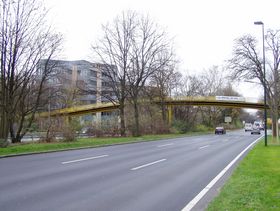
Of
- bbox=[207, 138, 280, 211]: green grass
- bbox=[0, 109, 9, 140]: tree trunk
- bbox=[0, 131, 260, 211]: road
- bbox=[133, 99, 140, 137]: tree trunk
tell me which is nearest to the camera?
bbox=[207, 138, 280, 211]: green grass

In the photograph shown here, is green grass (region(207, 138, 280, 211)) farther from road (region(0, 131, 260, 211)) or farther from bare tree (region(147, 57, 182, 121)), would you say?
bare tree (region(147, 57, 182, 121))

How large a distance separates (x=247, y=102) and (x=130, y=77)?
3566 cm

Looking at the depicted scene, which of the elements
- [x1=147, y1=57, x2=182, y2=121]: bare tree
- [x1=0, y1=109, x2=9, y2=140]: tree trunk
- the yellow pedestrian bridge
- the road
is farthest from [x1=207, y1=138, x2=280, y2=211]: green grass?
the yellow pedestrian bridge

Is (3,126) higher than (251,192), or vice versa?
(3,126)

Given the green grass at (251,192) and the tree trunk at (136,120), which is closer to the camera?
the green grass at (251,192)

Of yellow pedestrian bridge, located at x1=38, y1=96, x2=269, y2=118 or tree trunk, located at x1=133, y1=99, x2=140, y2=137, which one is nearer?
tree trunk, located at x1=133, y1=99, x2=140, y2=137

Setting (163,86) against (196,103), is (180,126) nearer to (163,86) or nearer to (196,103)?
(163,86)

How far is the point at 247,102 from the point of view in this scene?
240ft

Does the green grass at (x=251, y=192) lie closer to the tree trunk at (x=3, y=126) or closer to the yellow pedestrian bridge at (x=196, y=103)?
the tree trunk at (x=3, y=126)

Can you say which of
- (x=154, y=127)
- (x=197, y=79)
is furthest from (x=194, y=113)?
(x=154, y=127)

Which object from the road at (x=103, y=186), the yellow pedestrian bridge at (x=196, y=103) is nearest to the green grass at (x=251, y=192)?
the road at (x=103, y=186)

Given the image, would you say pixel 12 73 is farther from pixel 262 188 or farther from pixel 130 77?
pixel 262 188

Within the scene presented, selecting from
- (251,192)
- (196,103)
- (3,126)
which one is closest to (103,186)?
(251,192)

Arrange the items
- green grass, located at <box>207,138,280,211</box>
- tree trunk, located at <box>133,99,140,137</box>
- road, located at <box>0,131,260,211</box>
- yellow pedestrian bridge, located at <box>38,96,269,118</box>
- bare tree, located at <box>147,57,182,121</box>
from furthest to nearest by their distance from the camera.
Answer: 1. yellow pedestrian bridge, located at <box>38,96,269,118</box>
2. bare tree, located at <box>147,57,182,121</box>
3. tree trunk, located at <box>133,99,140,137</box>
4. road, located at <box>0,131,260,211</box>
5. green grass, located at <box>207,138,280,211</box>
